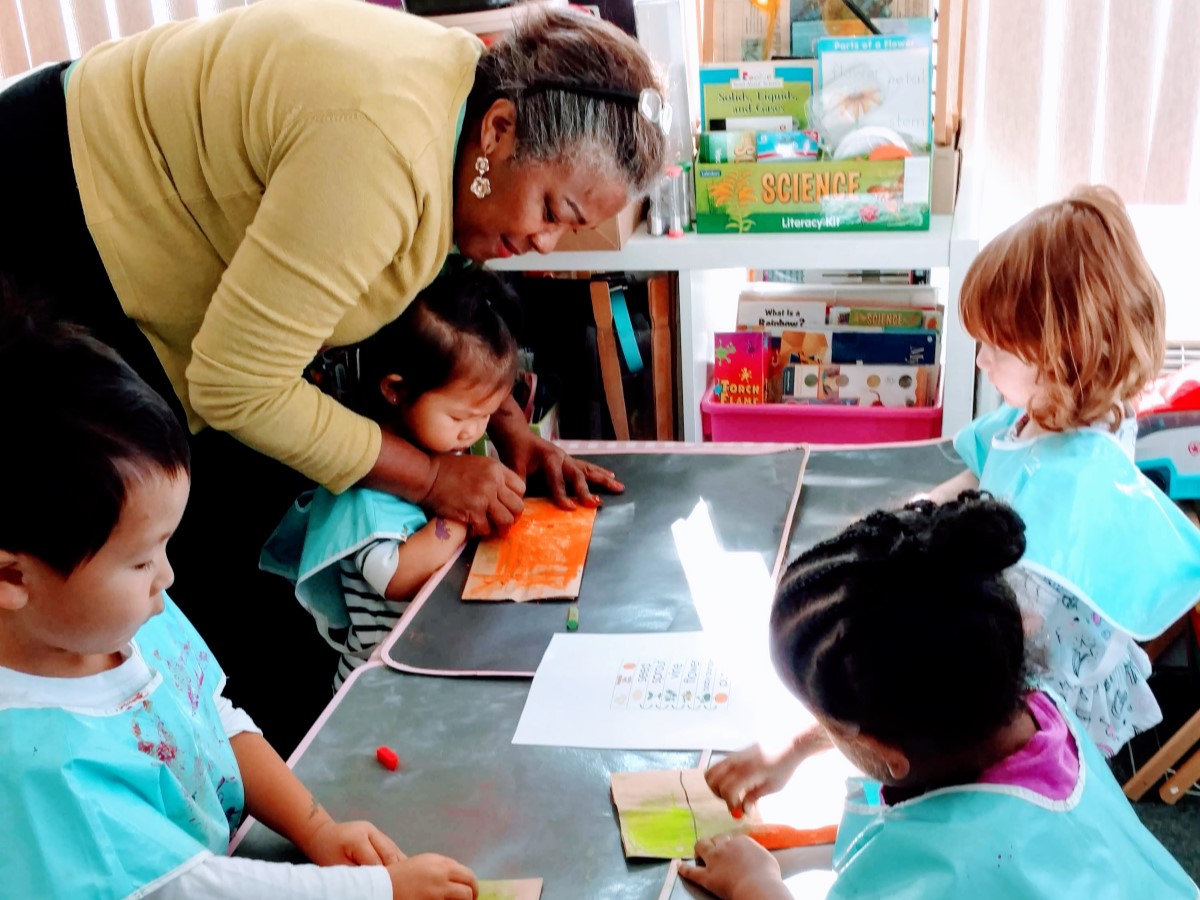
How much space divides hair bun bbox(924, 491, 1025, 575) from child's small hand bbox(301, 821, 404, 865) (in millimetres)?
513

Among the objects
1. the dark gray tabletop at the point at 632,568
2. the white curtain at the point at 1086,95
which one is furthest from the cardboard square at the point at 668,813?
the white curtain at the point at 1086,95

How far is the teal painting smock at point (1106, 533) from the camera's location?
1238 mm

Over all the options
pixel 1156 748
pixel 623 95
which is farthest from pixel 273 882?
pixel 1156 748

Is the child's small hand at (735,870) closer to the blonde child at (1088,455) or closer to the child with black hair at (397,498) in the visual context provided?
the blonde child at (1088,455)

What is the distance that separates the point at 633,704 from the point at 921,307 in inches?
46.6

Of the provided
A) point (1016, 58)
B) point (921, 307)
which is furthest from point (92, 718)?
point (1016, 58)

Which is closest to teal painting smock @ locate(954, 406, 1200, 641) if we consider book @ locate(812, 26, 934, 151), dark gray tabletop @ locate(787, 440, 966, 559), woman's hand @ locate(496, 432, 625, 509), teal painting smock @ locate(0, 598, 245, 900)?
dark gray tabletop @ locate(787, 440, 966, 559)

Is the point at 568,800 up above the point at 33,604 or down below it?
below

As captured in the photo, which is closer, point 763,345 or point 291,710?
point 291,710

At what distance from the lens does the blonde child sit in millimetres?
1250

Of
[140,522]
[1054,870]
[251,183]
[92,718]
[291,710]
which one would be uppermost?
[251,183]

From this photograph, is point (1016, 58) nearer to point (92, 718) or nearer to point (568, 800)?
point (568, 800)

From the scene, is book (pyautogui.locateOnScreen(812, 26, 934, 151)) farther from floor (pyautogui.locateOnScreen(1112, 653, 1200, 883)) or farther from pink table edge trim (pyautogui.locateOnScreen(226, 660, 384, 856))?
pink table edge trim (pyautogui.locateOnScreen(226, 660, 384, 856))

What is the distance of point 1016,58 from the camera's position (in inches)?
81.2
